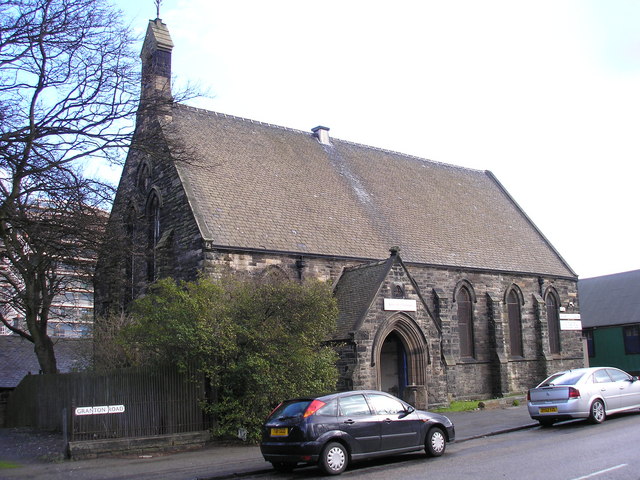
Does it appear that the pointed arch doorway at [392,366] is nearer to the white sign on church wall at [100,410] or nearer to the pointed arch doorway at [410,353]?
the pointed arch doorway at [410,353]

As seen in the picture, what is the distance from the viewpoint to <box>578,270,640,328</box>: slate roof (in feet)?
151

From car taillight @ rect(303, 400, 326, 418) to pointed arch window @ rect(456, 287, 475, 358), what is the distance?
58.1 ft

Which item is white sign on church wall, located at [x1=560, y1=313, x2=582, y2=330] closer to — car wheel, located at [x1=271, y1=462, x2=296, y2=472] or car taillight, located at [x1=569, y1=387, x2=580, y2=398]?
car taillight, located at [x1=569, y1=387, x2=580, y2=398]

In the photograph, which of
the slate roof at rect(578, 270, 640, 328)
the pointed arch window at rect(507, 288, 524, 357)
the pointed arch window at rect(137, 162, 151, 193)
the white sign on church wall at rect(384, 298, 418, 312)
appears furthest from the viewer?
the slate roof at rect(578, 270, 640, 328)

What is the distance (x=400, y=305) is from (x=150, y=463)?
9.99 m

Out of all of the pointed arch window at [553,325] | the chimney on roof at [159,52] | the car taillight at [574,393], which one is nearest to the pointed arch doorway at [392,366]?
the car taillight at [574,393]

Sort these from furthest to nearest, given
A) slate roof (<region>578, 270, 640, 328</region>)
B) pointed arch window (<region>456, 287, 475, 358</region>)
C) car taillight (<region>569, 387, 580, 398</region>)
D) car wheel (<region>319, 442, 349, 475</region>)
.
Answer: slate roof (<region>578, 270, 640, 328</region>)
pointed arch window (<region>456, 287, 475, 358</region>)
car taillight (<region>569, 387, 580, 398</region>)
car wheel (<region>319, 442, 349, 475</region>)

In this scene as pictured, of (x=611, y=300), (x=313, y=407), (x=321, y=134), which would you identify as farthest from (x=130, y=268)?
(x=611, y=300)

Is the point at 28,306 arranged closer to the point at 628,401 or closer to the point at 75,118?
the point at 75,118

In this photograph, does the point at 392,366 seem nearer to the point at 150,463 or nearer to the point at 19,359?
the point at 150,463

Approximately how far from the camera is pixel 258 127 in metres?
29.8

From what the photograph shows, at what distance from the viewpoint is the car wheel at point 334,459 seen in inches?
447

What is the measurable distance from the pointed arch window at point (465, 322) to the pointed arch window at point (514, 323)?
283cm

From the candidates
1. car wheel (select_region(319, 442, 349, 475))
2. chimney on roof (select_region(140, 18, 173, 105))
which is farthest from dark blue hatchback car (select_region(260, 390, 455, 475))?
chimney on roof (select_region(140, 18, 173, 105))
